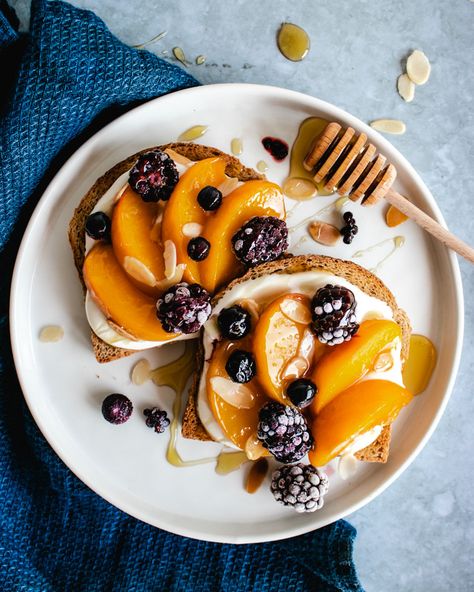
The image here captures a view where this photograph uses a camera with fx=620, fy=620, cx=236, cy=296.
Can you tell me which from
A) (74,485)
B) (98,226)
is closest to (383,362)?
(98,226)

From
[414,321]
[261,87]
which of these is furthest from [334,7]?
[414,321]

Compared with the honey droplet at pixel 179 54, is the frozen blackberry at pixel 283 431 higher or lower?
lower

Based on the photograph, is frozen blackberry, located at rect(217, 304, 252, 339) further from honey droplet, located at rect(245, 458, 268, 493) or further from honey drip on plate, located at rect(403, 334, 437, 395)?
honey drip on plate, located at rect(403, 334, 437, 395)

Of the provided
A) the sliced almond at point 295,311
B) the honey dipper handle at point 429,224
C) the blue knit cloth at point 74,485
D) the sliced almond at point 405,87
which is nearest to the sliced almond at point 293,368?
the sliced almond at point 295,311

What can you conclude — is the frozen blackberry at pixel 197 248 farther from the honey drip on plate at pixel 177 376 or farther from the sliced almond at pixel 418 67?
the sliced almond at pixel 418 67

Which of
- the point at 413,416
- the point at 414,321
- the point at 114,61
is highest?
the point at 114,61

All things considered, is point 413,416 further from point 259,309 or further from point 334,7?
point 334,7
